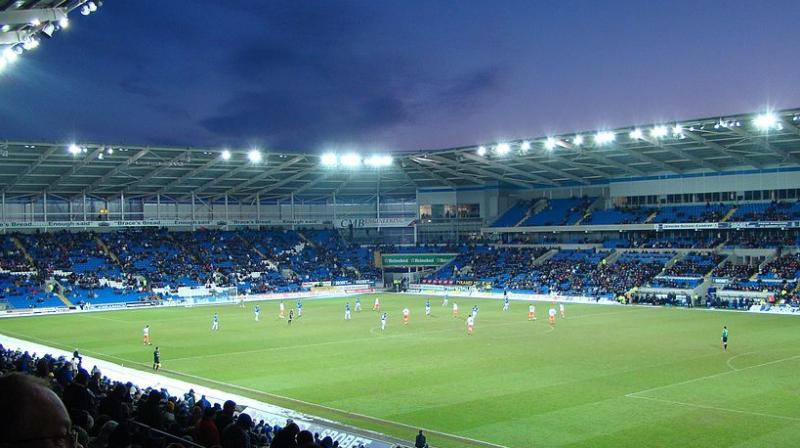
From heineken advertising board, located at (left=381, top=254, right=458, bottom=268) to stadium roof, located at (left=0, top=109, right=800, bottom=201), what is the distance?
8.82 m

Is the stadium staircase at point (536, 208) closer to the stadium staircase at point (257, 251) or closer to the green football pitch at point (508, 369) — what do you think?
the stadium staircase at point (257, 251)

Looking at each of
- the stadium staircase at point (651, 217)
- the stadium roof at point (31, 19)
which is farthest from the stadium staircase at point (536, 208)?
the stadium roof at point (31, 19)

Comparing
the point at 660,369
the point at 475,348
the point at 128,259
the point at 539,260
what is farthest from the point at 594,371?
the point at 128,259

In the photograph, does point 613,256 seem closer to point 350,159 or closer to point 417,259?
point 417,259

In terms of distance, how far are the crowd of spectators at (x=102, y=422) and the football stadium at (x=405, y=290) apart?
0.02m

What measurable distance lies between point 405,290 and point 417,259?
4483 millimetres

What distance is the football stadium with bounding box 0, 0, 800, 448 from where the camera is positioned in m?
19.8

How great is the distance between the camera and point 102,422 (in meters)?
9.61

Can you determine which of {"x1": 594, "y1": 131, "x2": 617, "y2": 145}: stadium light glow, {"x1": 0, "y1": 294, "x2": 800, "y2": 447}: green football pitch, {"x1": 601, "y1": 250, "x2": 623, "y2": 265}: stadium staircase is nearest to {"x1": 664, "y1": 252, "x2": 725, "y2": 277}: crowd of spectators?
{"x1": 601, "y1": 250, "x2": 623, "y2": 265}: stadium staircase

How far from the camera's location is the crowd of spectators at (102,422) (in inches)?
84.3

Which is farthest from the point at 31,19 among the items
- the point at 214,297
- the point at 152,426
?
the point at 214,297

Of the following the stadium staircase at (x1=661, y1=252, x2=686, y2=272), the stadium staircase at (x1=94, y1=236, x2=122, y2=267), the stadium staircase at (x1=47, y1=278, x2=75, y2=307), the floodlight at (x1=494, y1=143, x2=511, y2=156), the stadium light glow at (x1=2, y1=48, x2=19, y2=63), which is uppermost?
the floodlight at (x1=494, y1=143, x2=511, y2=156)

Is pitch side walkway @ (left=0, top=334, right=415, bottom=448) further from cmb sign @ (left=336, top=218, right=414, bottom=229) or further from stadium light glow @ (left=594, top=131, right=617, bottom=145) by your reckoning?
cmb sign @ (left=336, top=218, right=414, bottom=229)

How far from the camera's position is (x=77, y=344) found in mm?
40344
